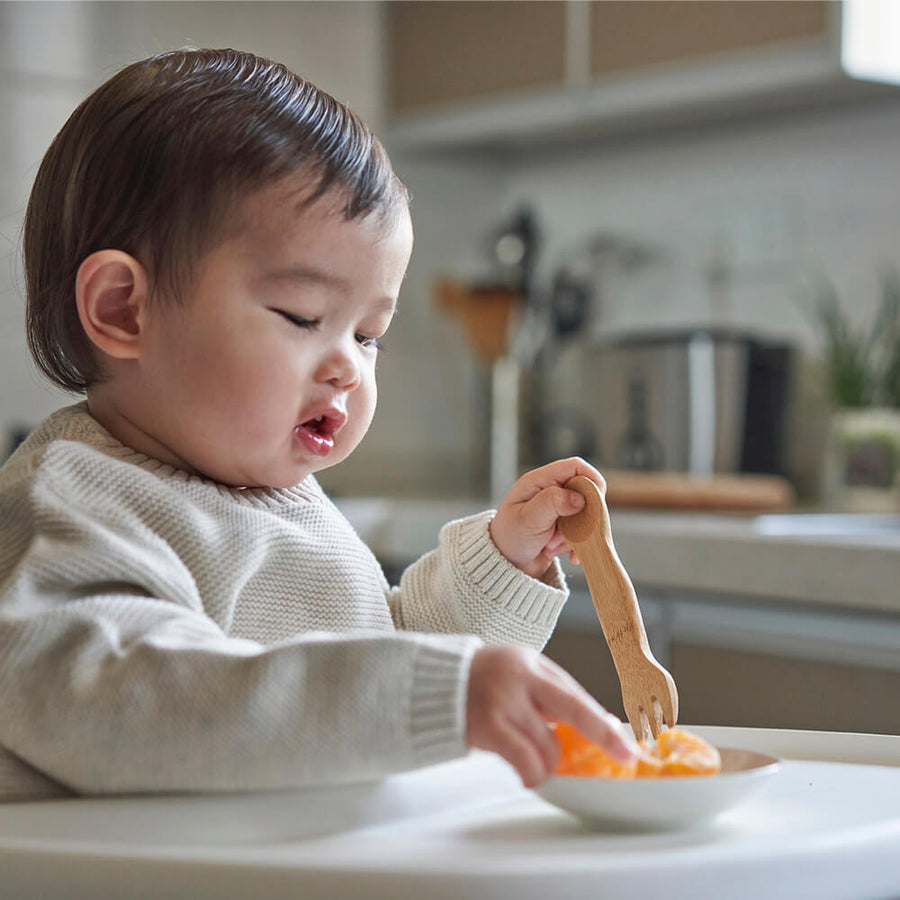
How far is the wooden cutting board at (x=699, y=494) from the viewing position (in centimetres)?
209

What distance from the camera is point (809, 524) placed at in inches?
77.9

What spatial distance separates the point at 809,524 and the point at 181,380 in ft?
4.61

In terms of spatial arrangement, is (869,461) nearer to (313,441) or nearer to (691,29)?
(691,29)

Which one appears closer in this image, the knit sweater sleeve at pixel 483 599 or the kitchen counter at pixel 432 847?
the kitchen counter at pixel 432 847

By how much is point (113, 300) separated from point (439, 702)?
1.08 ft

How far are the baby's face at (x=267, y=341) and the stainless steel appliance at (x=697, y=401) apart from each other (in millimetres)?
1628

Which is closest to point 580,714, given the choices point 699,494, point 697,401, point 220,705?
point 220,705

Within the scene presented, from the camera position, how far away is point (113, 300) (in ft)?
2.50

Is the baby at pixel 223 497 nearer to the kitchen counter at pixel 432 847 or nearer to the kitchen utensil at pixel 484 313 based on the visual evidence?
the kitchen counter at pixel 432 847

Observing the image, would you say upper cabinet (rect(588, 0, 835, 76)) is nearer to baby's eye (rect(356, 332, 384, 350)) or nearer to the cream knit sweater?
baby's eye (rect(356, 332, 384, 350))

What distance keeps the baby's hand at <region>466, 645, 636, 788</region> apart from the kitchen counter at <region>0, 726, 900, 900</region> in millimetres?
34

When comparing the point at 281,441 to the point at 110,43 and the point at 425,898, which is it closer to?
the point at 425,898

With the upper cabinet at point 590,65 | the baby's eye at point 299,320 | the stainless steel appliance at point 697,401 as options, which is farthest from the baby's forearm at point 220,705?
the stainless steel appliance at point 697,401

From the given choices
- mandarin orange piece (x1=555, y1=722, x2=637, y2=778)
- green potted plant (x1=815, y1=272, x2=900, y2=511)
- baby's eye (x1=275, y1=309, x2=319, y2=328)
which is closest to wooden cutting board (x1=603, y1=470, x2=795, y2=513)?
green potted plant (x1=815, y1=272, x2=900, y2=511)
